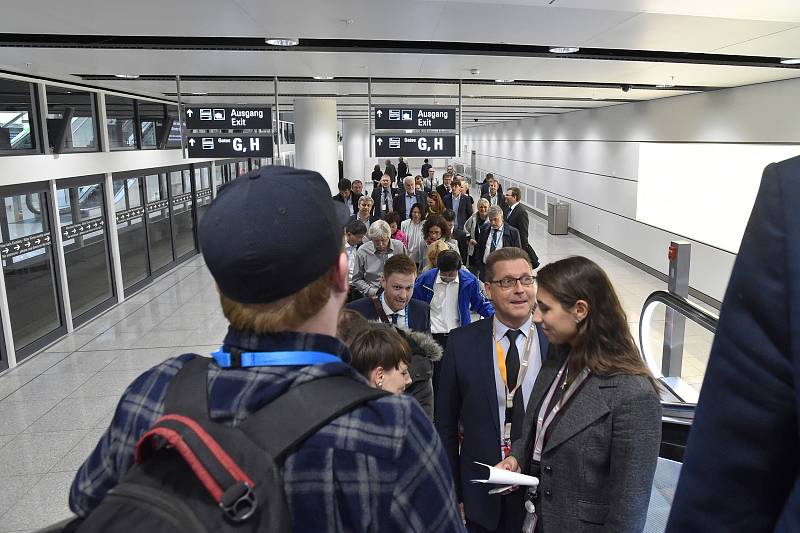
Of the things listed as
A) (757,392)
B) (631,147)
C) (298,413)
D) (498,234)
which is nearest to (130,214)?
(498,234)

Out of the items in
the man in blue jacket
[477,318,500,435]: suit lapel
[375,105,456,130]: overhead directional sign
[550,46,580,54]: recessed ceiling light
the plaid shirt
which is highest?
[550,46,580,54]: recessed ceiling light

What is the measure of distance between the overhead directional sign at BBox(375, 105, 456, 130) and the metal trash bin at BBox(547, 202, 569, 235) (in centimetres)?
862

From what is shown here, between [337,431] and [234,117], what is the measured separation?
333 inches

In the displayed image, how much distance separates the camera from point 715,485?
56 centimetres

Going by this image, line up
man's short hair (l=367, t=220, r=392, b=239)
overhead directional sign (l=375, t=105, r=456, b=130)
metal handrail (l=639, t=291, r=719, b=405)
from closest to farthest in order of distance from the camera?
metal handrail (l=639, t=291, r=719, b=405), man's short hair (l=367, t=220, r=392, b=239), overhead directional sign (l=375, t=105, r=456, b=130)

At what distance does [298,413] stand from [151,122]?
40.6ft

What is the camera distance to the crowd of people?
2.58 feet

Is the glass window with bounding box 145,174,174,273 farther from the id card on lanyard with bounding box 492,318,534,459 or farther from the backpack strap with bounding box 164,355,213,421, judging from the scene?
the backpack strap with bounding box 164,355,213,421

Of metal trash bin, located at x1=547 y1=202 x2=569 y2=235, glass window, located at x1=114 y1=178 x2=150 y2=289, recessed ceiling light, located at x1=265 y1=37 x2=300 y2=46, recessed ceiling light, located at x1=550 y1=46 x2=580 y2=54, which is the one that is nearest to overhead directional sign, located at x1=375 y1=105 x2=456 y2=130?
recessed ceiling light, located at x1=550 y1=46 x2=580 y2=54

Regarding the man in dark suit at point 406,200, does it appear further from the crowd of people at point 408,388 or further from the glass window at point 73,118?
the crowd of people at point 408,388

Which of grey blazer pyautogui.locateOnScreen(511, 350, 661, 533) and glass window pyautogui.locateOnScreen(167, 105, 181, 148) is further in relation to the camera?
glass window pyautogui.locateOnScreen(167, 105, 181, 148)

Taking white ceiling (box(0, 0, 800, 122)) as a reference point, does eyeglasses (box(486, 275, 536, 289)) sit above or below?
below

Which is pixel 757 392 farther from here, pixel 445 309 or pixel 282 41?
pixel 282 41

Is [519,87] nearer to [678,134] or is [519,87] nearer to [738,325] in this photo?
[678,134]
